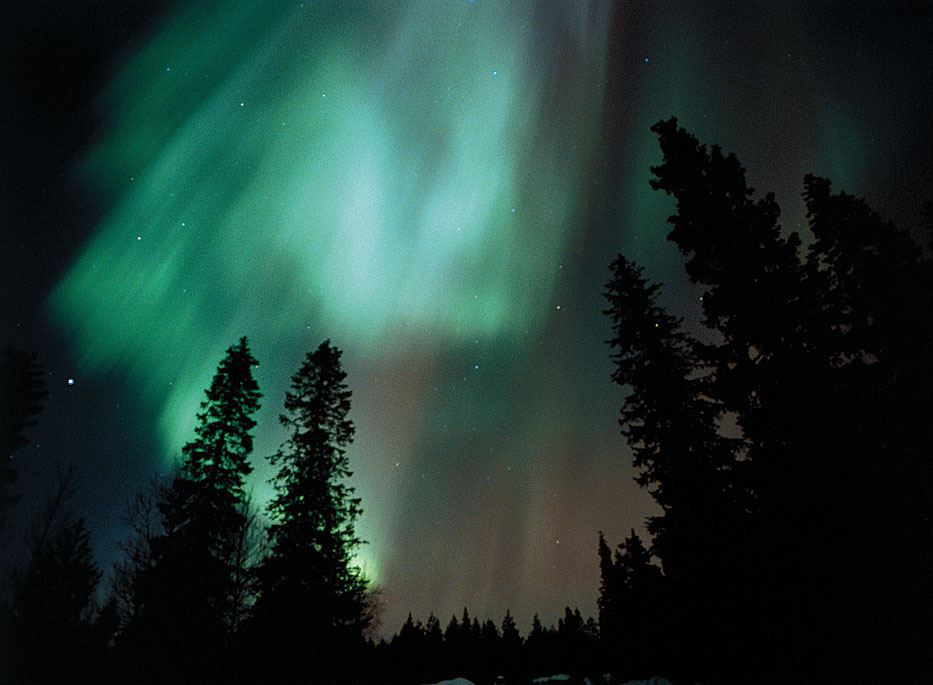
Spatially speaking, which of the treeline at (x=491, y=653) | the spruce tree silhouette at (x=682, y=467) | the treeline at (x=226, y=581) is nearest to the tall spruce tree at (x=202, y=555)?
the treeline at (x=226, y=581)

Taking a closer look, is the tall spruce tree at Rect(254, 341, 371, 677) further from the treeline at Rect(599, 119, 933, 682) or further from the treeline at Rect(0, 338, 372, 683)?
the treeline at Rect(599, 119, 933, 682)

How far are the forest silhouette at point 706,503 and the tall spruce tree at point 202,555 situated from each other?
95 millimetres

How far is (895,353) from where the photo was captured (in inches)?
632

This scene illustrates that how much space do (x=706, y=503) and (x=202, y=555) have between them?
1997 cm

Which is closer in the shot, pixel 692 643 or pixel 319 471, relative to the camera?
pixel 692 643

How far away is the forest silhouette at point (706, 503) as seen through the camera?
8.30 metres

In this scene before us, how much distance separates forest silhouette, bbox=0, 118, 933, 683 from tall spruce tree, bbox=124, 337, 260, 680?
3.7 inches

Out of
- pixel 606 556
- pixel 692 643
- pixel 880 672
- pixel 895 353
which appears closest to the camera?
pixel 880 672

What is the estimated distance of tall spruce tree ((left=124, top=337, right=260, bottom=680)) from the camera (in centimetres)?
1611

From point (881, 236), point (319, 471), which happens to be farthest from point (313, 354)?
point (881, 236)

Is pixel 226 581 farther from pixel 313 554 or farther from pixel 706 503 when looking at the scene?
pixel 706 503

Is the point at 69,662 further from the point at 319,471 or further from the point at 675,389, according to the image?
the point at 675,389

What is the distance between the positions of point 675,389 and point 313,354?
17.2m

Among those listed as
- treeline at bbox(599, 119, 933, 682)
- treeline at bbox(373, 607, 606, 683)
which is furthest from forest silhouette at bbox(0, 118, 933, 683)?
treeline at bbox(373, 607, 606, 683)
